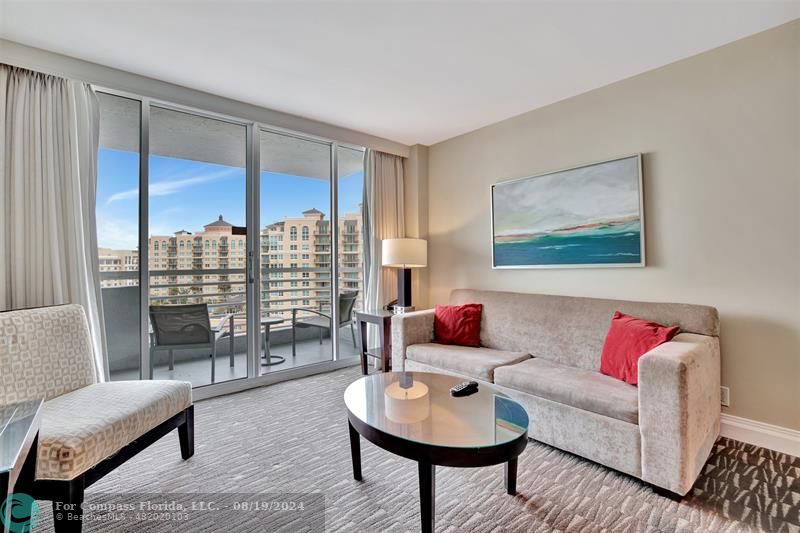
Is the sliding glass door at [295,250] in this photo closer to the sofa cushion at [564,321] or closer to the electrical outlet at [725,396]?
the sofa cushion at [564,321]

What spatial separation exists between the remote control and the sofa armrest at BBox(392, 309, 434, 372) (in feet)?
3.90

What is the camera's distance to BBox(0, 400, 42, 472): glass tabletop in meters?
0.91

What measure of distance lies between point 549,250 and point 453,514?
2220mm

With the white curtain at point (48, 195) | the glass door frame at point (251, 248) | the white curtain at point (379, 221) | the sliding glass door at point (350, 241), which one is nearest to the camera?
the white curtain at point (48, 195)

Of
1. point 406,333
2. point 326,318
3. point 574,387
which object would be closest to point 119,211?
point 326,318

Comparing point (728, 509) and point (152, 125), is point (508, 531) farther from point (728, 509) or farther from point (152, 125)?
point (152, 125)

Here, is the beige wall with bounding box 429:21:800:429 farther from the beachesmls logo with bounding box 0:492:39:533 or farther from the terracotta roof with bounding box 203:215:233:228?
the beachesmls logo with bounding box 0:492:39:533

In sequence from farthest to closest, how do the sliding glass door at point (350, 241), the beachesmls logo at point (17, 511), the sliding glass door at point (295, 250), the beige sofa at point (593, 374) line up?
the sliding glass door at point (350, 241) < the sliding glass door at point (295, 250) < the beige sofa at point (593, 374) < the beachesmls logo at point (17, 511)

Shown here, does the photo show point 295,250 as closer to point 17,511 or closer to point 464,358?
point 464,358

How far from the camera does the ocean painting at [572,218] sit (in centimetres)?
267

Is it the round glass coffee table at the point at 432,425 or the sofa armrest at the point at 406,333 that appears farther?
the sofa armrest at the point at 406,333

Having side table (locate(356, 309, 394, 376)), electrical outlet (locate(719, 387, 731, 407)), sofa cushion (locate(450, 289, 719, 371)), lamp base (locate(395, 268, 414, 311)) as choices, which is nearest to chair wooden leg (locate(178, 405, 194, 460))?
side table (locate(356, 309, 394, 376))

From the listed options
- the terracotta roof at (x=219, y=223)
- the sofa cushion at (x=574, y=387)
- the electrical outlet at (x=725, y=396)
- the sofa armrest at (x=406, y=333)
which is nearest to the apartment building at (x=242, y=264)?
the terracotta roof at (x=219, y=223)

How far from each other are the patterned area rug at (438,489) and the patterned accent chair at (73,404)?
27cm
